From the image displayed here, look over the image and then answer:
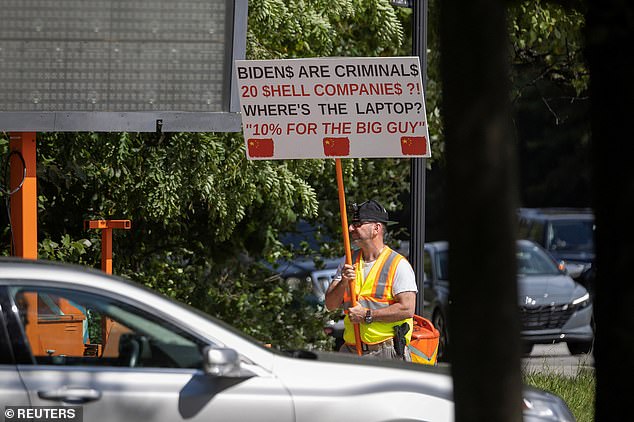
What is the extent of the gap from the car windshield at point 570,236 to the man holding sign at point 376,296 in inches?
579

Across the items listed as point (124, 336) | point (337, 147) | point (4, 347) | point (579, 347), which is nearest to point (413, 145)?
point (337, 147)

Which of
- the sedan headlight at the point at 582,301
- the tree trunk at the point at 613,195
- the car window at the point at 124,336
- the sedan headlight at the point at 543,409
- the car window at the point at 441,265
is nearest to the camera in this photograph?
the tree trunk at the point at 613,195

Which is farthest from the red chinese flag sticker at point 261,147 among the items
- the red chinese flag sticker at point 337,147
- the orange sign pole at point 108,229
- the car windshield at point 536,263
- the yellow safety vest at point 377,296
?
the car windshield at point 536,263

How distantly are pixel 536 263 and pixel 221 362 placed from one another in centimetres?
1348

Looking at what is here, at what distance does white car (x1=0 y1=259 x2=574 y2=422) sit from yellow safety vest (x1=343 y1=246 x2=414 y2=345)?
2526 millimetres

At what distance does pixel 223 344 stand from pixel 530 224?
1919cm

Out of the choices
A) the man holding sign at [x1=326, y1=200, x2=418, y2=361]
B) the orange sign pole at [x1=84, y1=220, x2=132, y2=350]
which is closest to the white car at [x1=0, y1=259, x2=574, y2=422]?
the man holding sign at [x1=326, y1=200, x2=418, y2=361]

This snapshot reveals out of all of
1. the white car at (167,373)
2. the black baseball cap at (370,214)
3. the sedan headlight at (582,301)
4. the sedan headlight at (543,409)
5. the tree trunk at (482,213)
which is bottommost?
the sedan headlight at (582,301)

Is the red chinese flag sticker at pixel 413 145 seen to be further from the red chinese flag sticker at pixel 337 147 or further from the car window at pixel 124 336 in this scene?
the car window at pixel 124 336

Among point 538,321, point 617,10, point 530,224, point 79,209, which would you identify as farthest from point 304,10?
point 530,224

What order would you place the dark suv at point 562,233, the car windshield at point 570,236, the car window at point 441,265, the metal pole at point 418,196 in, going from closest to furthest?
the metal pole at point 418,196, the car window at point 441,265, the dark suv at point 562,233, the car windshield at point 570,236

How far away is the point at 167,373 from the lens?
18.6 ft

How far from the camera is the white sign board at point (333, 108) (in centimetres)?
877

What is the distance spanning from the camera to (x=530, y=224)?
24438 millimetres
